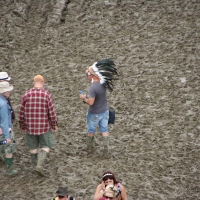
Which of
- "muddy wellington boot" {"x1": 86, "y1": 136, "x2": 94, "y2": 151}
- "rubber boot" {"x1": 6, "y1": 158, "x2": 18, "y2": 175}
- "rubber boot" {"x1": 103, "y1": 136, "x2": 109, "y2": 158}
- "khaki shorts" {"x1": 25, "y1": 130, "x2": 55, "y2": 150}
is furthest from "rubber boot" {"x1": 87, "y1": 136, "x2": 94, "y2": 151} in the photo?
"rubber boot" {"x1": 6, "y1": 158, "x2": 18, "y2": 175}

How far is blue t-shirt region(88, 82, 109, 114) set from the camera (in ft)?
27.0

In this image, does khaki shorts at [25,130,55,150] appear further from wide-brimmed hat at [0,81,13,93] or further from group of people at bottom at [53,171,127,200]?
group of people at bottom at [53,171,127,200]

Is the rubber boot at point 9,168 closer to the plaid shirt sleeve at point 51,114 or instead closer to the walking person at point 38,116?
the walking person at point 38,116

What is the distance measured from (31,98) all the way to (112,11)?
707cm

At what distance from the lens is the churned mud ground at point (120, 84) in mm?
7883

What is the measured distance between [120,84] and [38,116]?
386 centimetres

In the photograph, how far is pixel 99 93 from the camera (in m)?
8.27

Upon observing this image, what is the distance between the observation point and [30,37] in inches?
521

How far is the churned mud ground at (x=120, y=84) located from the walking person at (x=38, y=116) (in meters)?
0.50

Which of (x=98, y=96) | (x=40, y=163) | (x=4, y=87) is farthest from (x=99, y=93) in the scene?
(x=4, y=87)

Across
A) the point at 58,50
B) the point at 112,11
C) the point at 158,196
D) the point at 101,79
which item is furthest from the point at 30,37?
the point at 158,196

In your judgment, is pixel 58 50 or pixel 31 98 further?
pixel 58 50

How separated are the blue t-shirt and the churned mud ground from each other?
2.70 ft

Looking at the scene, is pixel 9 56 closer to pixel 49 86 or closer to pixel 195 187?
pixel 49 86
